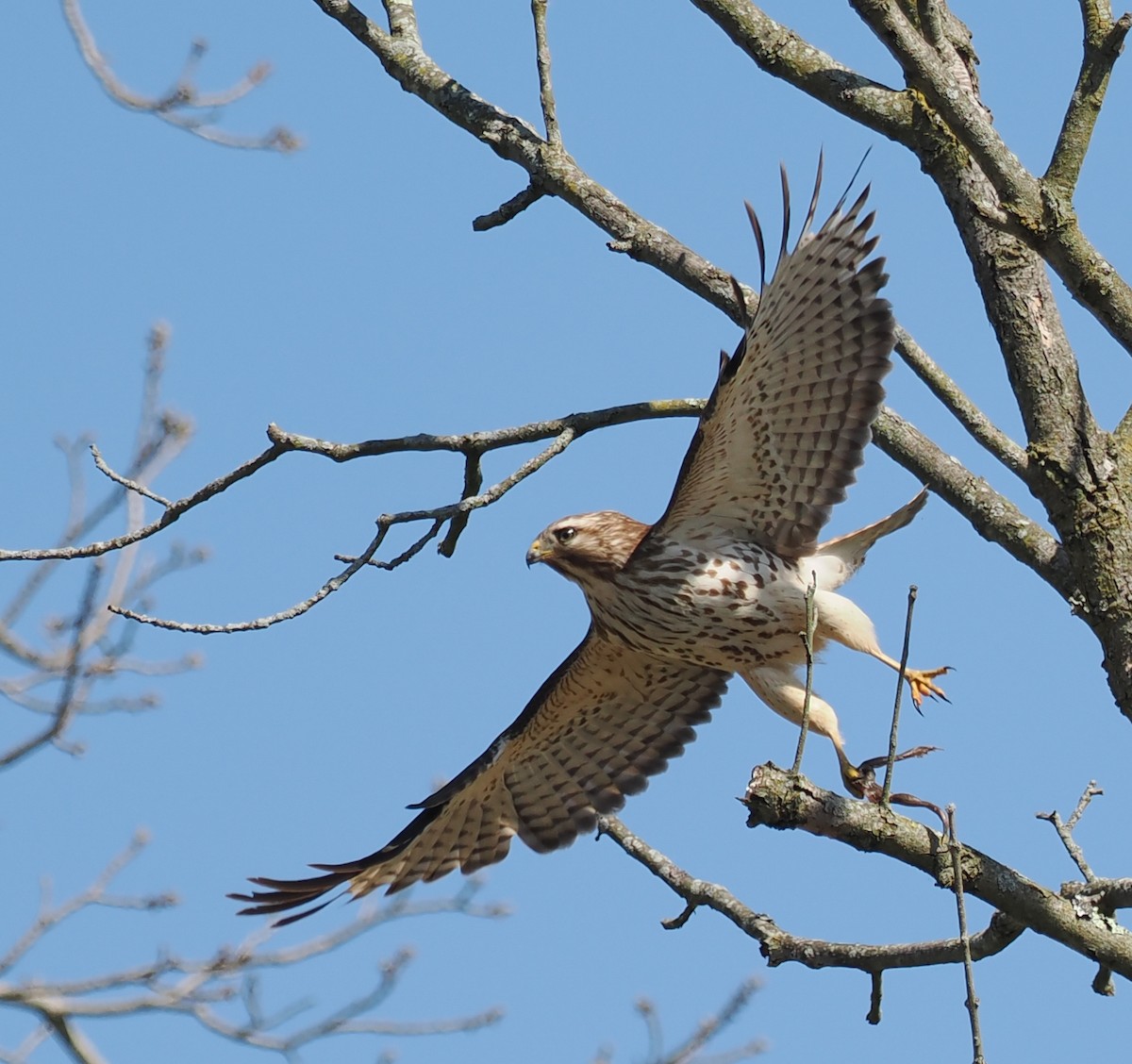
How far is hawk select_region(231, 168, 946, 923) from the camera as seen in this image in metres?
5.15

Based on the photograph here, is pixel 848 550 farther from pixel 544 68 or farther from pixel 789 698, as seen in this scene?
pixel 544 68

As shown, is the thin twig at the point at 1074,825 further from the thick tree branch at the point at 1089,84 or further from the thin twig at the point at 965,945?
the thick tree branch at the point at 1089,84

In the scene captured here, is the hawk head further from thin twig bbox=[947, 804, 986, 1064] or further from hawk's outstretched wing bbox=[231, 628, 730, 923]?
thin twig bbox=[947, 804, 986, 1064]

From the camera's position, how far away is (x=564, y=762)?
692cm

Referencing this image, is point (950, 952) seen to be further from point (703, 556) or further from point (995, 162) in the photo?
point (703, 556)

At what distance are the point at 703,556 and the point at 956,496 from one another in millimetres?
1230

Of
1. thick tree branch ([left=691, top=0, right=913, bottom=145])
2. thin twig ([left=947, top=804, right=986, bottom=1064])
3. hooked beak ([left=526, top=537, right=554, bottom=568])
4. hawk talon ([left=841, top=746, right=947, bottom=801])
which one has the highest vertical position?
thick tree branch ([left=691, top=0, right=913, bottom=145])

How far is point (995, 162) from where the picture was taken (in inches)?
152

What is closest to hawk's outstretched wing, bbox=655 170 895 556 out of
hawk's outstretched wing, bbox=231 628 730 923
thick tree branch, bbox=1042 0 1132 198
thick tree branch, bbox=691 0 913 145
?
thick tree branch, bbox=691 0 913 145

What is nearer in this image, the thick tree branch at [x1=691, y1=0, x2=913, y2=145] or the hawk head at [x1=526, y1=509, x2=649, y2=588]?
the thick tree branch at [x1=691, y1=0, x2=913, y2=145]

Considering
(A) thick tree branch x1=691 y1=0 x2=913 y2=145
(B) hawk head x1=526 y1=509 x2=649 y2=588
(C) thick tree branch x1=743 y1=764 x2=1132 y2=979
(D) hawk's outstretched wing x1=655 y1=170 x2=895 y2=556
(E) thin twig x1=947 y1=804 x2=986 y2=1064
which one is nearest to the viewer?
(E) thin twig x1=947 y1=804 x2=986 y2=1064

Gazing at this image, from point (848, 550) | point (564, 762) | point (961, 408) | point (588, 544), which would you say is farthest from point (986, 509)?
point (564, 762)

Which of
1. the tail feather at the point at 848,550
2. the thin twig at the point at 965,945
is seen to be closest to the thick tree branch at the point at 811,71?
the tail feather at the point at 848,550

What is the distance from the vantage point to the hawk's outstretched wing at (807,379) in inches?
201
